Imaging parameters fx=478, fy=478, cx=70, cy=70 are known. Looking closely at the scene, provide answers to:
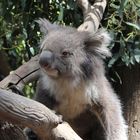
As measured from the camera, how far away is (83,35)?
234 cm

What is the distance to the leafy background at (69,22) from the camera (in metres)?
2.67

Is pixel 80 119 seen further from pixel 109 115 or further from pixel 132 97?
pixel 132 97

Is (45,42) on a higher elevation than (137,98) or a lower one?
higher

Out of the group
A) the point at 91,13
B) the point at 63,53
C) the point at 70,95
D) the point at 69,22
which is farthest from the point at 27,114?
the point at 69,22

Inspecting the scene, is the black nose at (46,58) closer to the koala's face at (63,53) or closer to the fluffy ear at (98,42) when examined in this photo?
the koala's face at (63,53)

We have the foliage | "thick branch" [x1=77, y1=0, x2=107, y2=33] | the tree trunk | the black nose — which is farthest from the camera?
the tree trunk

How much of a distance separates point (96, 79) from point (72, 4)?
566mm

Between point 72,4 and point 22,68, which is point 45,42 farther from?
point 72,4

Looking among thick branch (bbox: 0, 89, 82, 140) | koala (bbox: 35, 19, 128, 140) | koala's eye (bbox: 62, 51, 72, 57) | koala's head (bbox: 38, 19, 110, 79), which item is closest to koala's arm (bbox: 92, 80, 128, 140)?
koala (bbox: 35, 19, 128, 140)

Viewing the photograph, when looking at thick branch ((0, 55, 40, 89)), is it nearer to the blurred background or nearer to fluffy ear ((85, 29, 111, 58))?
fluffy ear ((85, 29, 111, 58))

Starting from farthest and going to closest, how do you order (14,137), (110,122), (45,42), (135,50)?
(135,50) < (110,122) < (45,42) < (14,137)

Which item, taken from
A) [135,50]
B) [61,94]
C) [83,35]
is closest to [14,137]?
[61,94]

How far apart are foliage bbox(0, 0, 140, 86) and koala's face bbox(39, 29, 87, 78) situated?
1.20 feet

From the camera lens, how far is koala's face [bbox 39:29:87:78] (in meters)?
2.17
